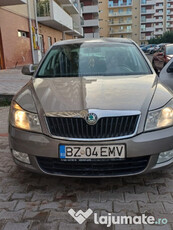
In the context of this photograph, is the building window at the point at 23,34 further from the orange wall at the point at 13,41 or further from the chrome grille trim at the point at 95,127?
the chrome grille trim at the point at 95,127

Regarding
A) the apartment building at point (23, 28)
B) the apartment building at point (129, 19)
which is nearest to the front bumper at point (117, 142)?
the apartment building at point (23, 28)

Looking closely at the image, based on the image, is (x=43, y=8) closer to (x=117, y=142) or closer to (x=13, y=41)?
(x=13, y=41)

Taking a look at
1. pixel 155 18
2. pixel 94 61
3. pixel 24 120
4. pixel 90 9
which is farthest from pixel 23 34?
pixel 155 18

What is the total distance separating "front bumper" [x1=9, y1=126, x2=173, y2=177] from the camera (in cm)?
217

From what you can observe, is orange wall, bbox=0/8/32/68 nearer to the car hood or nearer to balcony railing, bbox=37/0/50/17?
balcony railing, bbox=37/0/50/17

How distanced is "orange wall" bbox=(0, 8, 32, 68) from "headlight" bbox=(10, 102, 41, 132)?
41.3 feet

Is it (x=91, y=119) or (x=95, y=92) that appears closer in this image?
(x=91, y=119)

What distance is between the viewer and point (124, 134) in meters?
2.18

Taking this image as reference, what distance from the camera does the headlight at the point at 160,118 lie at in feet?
7.36

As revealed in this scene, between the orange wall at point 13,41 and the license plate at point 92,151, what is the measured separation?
13.1 meters

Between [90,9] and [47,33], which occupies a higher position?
[90,9]

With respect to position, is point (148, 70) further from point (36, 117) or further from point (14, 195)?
point (14, 195)

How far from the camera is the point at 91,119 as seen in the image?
2.18 meters

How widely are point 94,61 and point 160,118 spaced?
61.3 inches
